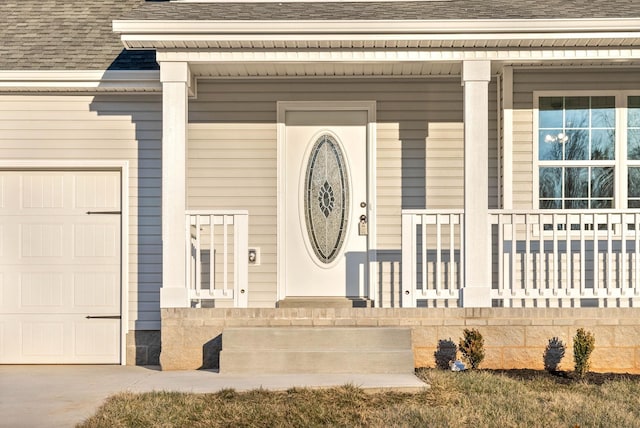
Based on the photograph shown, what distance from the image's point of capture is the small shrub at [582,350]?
315 inches

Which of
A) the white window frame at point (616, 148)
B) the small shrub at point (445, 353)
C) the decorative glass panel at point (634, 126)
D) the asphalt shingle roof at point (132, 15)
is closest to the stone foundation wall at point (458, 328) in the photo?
the small shrub at point (445, 353)

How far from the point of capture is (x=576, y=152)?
9688 mm

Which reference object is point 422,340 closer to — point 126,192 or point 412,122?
point 412,122

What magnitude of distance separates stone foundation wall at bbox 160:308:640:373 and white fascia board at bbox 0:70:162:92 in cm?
249

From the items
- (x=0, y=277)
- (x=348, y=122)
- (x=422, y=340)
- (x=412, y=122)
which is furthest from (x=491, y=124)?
(x=0, y=277)

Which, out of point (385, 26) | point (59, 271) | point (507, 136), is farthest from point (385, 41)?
point (59, 271)

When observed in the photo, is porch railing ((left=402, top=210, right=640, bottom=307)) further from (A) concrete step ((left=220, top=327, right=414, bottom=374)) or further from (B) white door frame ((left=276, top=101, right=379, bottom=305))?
(B) white door frame ((left=276, top=101, right=379, bottom=305))

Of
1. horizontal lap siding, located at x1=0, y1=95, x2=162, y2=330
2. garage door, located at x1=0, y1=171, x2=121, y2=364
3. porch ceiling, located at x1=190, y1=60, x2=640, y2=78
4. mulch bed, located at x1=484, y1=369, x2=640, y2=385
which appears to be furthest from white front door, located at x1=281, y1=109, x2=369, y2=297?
mulch bed, located at x1=484, y1=369, x2=640, y2=385

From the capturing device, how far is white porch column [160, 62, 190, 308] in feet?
27.8

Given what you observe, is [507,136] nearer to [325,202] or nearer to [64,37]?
[325,202]

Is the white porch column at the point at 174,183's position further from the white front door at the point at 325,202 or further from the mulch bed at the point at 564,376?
the mulch bed at the point at 564,376

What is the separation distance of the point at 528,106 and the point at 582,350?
2.97m

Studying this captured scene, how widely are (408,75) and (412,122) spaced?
0.52 metres

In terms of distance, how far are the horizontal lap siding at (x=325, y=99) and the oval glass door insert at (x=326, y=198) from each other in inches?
15.9
